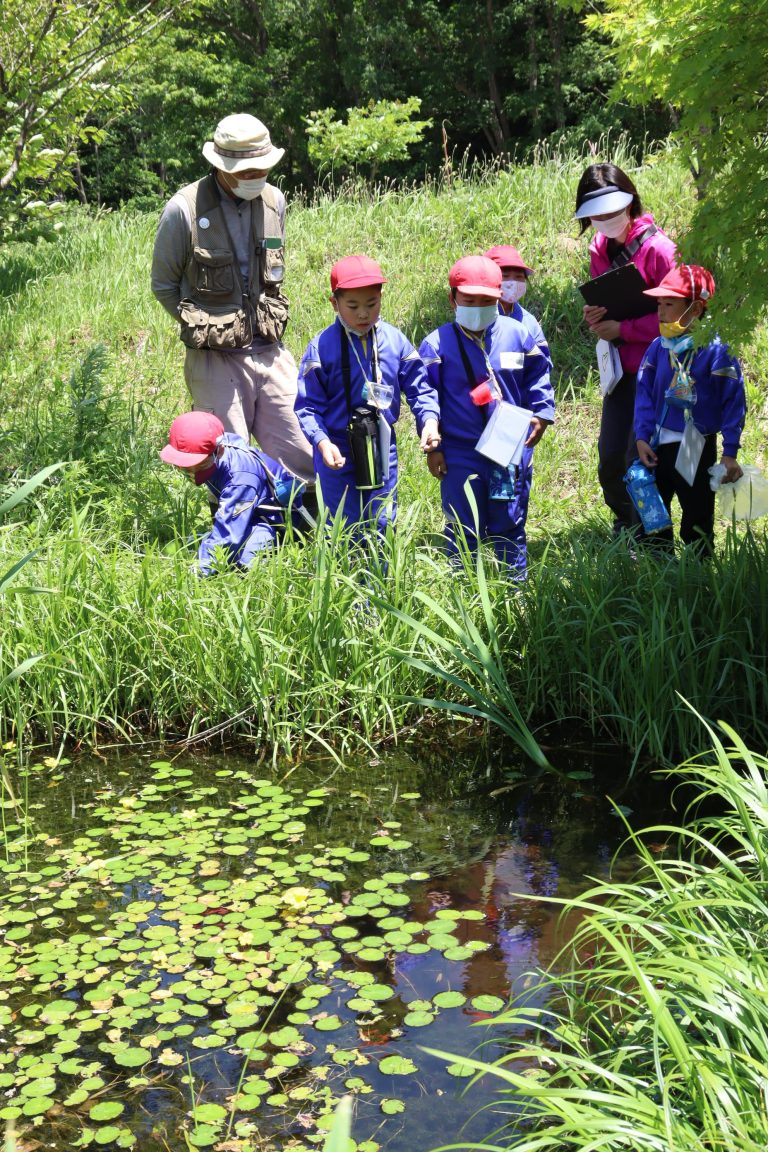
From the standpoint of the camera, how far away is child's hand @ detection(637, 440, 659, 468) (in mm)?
5117

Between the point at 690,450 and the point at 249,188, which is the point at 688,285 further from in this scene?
the point at 249,188

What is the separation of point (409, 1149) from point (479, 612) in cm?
A: 256

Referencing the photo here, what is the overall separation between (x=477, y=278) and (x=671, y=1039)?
143 inches

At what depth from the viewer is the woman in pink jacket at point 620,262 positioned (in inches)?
207

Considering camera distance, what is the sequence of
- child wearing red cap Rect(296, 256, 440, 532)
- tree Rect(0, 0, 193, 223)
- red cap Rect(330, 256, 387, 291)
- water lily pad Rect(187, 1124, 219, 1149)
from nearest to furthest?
water lily pad Rect(187, 1124, 219, 1149), red cap Rect(330, 256, 387, 291), child wearing red cap Rect(296, 256, 440, 532), tree Rect(0, 0, 193, 223)

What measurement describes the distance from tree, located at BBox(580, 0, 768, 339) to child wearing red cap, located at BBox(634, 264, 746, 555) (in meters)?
0.55

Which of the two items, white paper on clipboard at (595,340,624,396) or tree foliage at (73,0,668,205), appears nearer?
white paper on clipboard at (595,340,624,396)

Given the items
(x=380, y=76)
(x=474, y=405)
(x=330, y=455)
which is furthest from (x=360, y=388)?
(x=380, y=76)

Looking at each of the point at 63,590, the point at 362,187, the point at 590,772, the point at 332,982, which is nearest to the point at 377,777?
the point at 590,772

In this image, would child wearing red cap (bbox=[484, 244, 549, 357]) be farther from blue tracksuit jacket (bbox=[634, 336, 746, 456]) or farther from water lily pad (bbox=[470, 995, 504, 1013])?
water lily pad (bbox=[470, 995, 504, 1013])

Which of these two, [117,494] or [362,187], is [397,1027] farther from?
[362,187]

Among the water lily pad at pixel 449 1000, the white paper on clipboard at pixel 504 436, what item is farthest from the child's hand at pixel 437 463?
the water lily pad at pixel 449 1000

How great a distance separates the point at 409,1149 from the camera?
2545 millimetres

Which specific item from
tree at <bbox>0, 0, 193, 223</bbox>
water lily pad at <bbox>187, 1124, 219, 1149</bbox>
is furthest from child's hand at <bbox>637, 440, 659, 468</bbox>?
tree at <bbox>0, 0, 193, 223</bbox>
